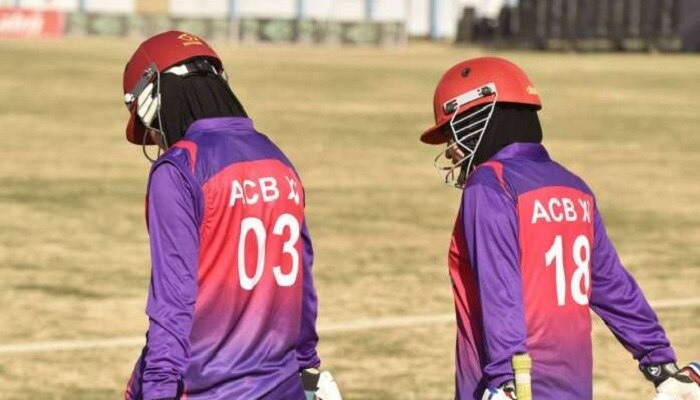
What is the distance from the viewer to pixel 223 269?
5551 millimetres

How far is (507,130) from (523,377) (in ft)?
3.50

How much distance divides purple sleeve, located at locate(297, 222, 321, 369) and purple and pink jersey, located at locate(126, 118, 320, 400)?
11 centimetres

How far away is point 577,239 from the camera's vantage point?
5.83 meters

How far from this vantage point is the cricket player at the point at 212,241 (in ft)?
17.6

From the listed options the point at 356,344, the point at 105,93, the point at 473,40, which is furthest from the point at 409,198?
the point at 473,40

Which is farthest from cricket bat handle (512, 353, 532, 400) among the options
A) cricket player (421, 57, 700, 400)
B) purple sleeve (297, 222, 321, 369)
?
purple sleeve (297, 222, 321, 369)

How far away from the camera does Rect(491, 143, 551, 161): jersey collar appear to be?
5.86m

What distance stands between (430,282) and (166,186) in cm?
983

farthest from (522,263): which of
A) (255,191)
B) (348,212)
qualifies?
(348,212)

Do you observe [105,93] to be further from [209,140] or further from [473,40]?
[473,40]

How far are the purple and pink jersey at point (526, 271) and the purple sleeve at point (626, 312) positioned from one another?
6 centimetres

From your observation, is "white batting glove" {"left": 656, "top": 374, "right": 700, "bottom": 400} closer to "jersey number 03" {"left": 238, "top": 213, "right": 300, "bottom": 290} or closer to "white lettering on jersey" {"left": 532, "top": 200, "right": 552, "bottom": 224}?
"white lettering on jersey" {"left": 532, "top": 200, "right": 552, "bottom": 224}

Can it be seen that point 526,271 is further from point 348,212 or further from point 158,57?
point 348,212

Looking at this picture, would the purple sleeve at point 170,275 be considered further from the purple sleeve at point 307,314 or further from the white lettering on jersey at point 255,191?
the purple sleeve at point 307,314
